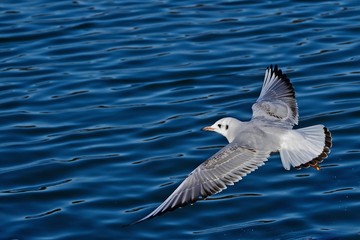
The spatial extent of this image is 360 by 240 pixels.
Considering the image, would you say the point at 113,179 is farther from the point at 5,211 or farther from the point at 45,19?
the point at 45,19

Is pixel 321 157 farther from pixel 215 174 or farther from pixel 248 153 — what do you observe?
pixel 215 174

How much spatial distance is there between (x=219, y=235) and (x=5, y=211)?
227cm

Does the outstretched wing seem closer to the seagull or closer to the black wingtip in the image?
the seagull

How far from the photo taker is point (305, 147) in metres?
8.56

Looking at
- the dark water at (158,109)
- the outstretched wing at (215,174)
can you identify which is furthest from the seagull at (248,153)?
the dark water at (158,109)

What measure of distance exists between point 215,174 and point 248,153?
1.41 feet

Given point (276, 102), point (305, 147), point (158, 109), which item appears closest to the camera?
point (305, 147)

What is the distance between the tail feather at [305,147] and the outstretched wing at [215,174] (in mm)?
223

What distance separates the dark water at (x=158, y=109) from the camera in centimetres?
934

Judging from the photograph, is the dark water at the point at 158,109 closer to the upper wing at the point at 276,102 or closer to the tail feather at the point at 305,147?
the upper wing at the point at 276,102

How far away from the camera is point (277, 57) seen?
13.4m

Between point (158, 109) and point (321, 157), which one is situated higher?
point (158, 109)

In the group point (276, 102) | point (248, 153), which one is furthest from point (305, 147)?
point (276, 102)

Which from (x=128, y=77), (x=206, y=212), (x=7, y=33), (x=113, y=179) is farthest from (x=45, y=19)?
(x=206, y=212)
